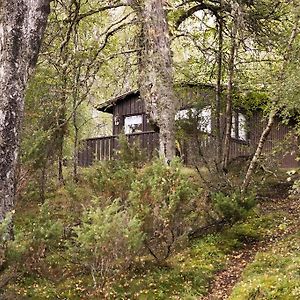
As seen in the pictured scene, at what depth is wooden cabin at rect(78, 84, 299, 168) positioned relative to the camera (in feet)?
38.5

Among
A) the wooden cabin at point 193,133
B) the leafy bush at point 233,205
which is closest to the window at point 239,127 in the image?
the wooden cabin at point 193,133

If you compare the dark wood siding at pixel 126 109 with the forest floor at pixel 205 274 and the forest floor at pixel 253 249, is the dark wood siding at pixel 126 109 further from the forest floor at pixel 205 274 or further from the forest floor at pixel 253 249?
the forest floor at pixel 205 274

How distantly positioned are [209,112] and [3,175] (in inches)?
300

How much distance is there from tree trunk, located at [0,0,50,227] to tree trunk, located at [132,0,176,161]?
3.10 metres

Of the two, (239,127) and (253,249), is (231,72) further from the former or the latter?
(239,127)

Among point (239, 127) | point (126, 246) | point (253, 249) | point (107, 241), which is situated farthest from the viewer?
point (239, 127)

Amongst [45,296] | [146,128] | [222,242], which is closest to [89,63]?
[222,242]

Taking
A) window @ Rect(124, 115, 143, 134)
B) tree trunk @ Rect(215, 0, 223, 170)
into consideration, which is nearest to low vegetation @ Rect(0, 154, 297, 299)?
tree trunk @ Rect(215, 0, 223, 170)

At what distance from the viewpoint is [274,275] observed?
297 inches

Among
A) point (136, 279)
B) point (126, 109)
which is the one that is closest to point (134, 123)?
point (126, 109)

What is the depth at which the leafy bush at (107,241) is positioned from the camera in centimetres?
664

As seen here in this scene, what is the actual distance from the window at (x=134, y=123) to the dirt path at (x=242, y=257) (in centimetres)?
974

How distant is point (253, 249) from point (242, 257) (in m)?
0.52

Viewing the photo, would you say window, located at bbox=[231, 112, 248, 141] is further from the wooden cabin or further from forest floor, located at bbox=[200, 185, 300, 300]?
forest floor, located at bbox=[200, 185, 300, 300]
